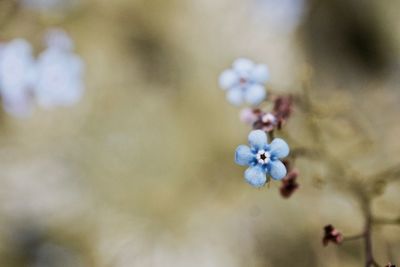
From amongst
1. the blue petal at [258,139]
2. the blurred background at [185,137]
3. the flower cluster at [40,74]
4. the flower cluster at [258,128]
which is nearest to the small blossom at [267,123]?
the flower cluster at [258,128]

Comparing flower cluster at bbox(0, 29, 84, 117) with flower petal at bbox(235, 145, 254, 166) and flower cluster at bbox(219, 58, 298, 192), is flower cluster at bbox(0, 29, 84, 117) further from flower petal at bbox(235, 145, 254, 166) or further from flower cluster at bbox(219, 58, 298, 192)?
flower petal at bbox(235, 145, 254, 166)

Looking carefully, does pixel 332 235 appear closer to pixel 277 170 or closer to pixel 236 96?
pixel 277 170

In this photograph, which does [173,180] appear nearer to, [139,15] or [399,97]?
[139,15]

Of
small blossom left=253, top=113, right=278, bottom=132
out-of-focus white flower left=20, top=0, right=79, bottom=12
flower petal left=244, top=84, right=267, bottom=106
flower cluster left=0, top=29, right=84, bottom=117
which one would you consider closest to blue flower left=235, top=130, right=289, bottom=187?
small blossom left=253, top=113, right=278, bottom=132

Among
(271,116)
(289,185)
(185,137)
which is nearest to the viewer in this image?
(271,116)

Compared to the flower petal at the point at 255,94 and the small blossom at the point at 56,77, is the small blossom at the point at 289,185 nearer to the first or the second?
the flower petal at the point at 255,94

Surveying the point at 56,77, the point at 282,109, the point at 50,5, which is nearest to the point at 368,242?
the point at 282,109

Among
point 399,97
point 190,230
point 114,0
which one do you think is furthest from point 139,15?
point 399,97
